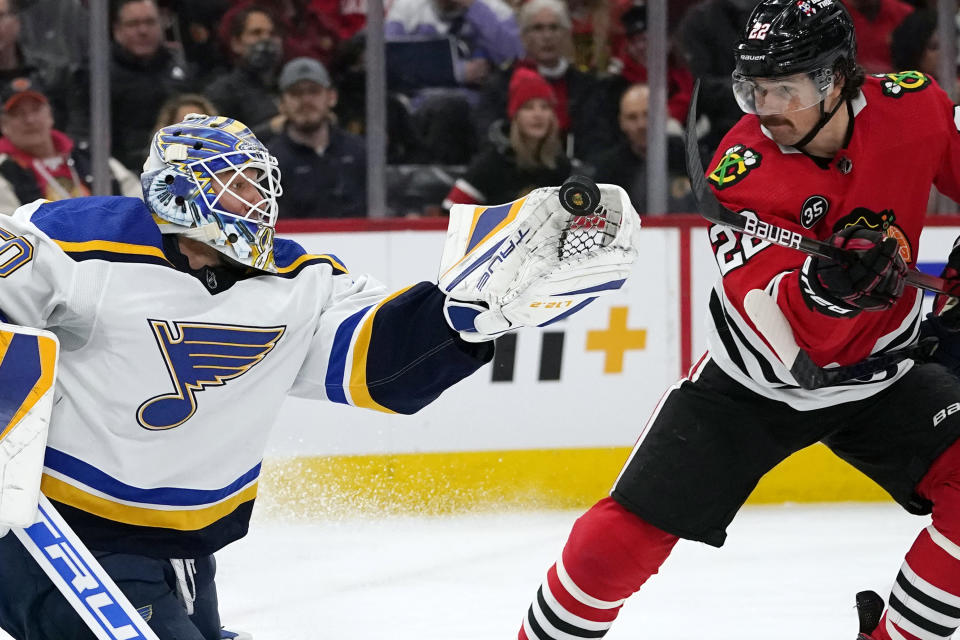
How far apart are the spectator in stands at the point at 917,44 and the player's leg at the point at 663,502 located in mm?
2530

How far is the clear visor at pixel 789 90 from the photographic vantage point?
2152 millimetres

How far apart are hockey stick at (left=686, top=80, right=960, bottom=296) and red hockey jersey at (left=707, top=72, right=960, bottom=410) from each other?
31mm

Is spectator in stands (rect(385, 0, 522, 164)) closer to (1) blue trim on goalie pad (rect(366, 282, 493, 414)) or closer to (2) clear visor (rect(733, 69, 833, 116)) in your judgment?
(2) clear visor (rect(733, 69, 833, 116))

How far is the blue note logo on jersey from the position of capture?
6.27 ft

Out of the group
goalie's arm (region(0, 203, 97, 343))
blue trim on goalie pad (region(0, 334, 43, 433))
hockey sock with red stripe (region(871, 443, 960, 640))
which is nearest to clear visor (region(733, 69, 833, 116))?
hockey sock with red stripe (region(871, 443, 960, 640))

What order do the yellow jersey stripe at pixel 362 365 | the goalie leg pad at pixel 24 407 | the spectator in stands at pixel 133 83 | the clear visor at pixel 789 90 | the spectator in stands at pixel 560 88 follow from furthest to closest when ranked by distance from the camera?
1. the spectator in stands at pixel 560 88
2. the spectator in stands at pixel 133 83
3. the clear visor at pixel 789 90
4. the yellow jersey stripe at pixel 362 365
5. the goalie leg pad at pixel 24 407

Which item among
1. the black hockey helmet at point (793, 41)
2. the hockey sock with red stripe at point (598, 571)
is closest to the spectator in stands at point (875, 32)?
the black hockey helmet at point (793, 41)

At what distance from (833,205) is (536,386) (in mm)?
2037

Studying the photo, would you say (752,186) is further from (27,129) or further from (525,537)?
(27,129)

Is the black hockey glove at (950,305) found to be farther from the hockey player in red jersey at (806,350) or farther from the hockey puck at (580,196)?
the hockey puck at (580,196)

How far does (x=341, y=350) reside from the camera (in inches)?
80.1

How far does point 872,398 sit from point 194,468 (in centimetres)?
117

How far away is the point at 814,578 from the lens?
11.2 ft

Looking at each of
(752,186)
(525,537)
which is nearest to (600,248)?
(752,186)
